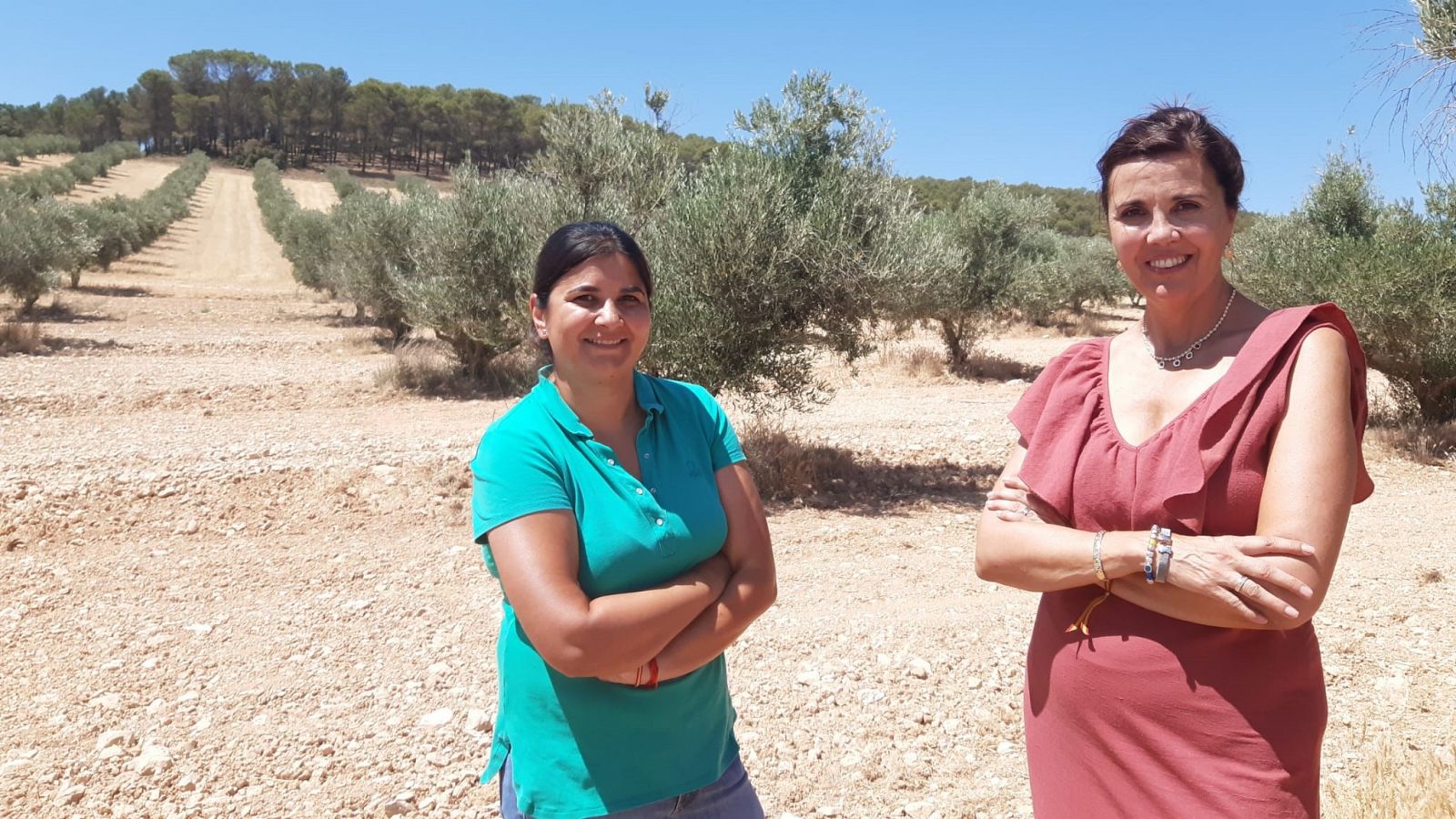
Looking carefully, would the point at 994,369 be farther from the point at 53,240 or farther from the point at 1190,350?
the point at 53,240

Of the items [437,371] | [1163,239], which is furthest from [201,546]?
[437,371]

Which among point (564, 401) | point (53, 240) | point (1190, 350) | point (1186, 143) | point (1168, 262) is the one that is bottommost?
point (53, 240)

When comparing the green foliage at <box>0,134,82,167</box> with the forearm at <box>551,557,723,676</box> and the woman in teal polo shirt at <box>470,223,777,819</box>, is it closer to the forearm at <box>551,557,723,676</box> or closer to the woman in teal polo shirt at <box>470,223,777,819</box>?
the woman in teal polo shirt at <box>470,223,777,819</box>

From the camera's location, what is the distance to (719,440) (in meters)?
2.12

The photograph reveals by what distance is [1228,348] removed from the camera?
186 centimetres

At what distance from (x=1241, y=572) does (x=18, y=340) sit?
67.7 feet

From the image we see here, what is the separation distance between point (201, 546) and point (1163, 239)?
7463 mm

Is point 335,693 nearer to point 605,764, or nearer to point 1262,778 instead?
point 605,764

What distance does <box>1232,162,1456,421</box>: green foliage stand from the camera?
10.6 metres

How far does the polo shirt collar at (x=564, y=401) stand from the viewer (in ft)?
6.17

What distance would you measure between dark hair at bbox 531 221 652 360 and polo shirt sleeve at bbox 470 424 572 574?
407 mm

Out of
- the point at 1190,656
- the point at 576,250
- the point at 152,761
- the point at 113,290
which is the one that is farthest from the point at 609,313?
the point at 113,290

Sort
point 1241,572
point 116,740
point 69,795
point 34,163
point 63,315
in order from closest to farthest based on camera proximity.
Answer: point 1241,572
point 69,795
point 116,740
point 63,315
point 34,163

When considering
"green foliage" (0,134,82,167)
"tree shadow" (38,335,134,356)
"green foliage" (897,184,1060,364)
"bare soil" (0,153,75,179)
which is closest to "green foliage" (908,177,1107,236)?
"green foliage" (897,184,1060,364)
